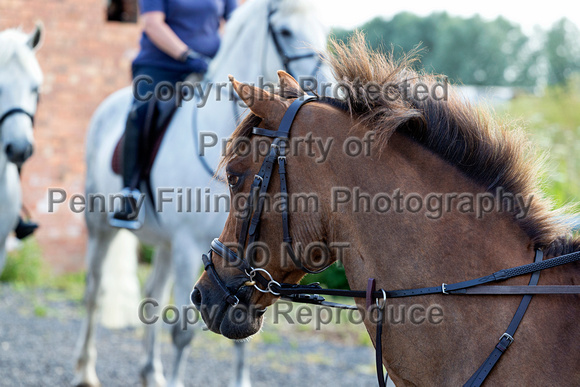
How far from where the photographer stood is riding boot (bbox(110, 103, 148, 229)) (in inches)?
178

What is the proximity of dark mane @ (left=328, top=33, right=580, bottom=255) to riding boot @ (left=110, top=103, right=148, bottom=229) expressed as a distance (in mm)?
2745

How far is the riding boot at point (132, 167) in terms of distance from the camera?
4.52 metres

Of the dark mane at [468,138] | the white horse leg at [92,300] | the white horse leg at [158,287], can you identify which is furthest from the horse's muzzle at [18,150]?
the dark mane at [468,138]

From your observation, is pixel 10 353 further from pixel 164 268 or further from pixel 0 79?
pixel 0 79

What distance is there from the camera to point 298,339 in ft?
24.3

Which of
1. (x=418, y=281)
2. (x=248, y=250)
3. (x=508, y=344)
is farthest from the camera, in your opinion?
(x=248, y=250)

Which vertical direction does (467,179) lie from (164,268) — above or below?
above

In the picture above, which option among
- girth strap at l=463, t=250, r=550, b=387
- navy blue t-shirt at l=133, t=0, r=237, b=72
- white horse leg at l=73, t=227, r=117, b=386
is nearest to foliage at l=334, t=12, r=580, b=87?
navy blue t-shirt at l=133, t=0, r=237, b=72

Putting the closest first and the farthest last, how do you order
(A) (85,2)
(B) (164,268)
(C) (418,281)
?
1. (C) (418,281)
2. (B) (164,268)
3. (A) (85,2)

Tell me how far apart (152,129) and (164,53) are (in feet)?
2.24

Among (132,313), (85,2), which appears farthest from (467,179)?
(85,2)

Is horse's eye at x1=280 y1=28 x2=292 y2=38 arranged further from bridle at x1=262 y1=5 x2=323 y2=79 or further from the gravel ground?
the gravel ground

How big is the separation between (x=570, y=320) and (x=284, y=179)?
42.8 inches

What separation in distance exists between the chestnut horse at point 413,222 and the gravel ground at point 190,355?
3934 mm
